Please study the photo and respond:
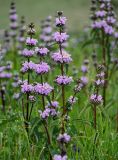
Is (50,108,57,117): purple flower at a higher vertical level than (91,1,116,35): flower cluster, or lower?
lower

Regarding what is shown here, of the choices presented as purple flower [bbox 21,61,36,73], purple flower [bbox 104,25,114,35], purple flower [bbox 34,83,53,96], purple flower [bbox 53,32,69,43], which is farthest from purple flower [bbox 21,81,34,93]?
purple flower [bbox 104,25,114,35]

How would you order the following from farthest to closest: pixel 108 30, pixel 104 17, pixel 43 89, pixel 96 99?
pixel 104 17
pixel 108 30
pixel 96 99
pixel 43 89

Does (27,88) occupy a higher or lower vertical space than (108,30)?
lower

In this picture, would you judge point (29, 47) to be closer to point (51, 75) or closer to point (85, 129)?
point (85, 129)

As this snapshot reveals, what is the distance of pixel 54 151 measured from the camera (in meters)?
2.40

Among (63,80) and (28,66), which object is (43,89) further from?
(28,66)

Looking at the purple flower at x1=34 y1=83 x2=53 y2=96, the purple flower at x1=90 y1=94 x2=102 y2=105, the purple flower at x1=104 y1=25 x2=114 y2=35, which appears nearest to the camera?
the purple flower at x1=34 y1=83 x2=53 y2=96

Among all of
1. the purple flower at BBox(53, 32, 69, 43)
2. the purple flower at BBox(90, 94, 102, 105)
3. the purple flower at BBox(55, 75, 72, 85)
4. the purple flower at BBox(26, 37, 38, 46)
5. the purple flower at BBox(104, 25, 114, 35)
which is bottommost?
the purple flower at BBox(90, 94, 102, 105)

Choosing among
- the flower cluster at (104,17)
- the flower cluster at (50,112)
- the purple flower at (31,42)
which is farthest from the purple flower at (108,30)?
the flower cluster at (50,112)

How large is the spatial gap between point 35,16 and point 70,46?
1.96 metres

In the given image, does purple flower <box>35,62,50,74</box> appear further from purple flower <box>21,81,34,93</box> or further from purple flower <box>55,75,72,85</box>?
purple flower <box>21,81,34,93</box>

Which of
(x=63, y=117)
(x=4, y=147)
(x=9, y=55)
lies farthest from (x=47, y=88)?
(x=9, y=55)

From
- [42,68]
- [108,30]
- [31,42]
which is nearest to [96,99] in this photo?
[42,68]

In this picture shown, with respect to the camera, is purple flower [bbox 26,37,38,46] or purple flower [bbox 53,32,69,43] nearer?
purple flower [bbox 53,32,69,43]
